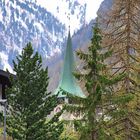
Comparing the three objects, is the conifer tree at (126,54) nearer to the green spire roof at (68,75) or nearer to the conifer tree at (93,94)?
the conifer tree at (93,94)

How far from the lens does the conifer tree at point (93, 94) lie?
2713cm

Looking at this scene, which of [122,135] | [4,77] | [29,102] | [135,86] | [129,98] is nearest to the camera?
[129,98]

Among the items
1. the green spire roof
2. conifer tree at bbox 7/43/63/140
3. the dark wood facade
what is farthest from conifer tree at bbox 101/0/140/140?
the green spire roof

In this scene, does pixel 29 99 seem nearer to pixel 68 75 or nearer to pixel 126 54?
pixel 126 54

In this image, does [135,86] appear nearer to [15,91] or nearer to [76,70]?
[76,70]

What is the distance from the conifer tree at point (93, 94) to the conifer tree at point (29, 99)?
287 inches

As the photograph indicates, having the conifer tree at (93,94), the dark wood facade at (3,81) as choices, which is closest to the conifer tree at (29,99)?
the conifer tree at (93,94)

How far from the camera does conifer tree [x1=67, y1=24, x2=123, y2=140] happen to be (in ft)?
89.0

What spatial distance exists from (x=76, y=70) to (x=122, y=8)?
534 centimetres

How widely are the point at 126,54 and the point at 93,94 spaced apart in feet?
18.0

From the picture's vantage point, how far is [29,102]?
35812 mm

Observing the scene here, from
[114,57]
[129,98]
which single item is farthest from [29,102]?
[129,98]

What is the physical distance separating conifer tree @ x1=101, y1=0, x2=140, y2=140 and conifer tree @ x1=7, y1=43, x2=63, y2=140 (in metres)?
4.91

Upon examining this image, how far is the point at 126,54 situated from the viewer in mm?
32156
